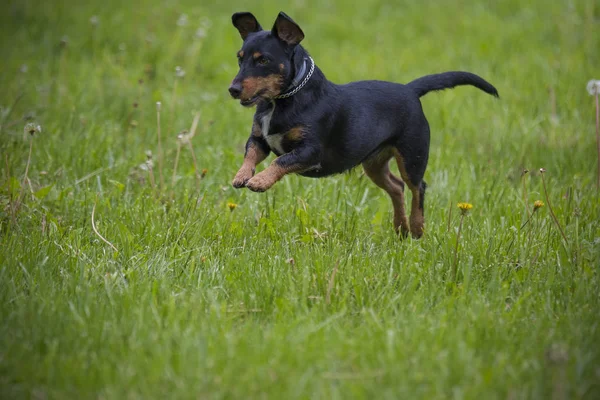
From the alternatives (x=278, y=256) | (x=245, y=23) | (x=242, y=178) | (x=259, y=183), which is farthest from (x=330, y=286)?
(x=245, y=23)

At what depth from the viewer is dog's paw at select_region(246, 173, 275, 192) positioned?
381 cm

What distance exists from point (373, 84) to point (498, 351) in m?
1.96

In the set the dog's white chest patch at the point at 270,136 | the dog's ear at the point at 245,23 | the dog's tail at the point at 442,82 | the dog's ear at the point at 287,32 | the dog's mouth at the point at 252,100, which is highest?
the dog's ear at the point at 245,23

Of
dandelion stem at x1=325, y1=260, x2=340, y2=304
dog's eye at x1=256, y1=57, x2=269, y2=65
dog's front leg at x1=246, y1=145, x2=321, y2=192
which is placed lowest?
dandelion stem at x1=325, y1=260, x2=340, y2=304

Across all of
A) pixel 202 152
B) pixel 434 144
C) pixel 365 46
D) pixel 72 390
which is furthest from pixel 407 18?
pixel 72 390

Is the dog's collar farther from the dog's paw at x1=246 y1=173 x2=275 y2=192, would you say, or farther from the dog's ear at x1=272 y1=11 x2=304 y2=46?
the dog's paw at x1=246 y1=173 x2=275 y2=192

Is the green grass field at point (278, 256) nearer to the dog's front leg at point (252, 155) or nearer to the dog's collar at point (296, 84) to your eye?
the dog's front leg at point (252, 155)

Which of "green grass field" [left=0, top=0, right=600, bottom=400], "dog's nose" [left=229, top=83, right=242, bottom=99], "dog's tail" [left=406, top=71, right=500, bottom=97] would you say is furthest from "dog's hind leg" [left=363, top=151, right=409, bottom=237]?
"dog's nose" [left=229, top=83, right=242, bottom=99]

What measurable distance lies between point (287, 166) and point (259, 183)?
230 mm

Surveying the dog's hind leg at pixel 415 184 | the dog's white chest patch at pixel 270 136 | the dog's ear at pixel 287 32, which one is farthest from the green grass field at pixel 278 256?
the dog's ear at pixel 287 32

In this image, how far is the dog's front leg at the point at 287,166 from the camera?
12.6 ft

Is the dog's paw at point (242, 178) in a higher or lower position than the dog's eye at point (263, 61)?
lower

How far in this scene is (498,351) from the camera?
10.3 ft

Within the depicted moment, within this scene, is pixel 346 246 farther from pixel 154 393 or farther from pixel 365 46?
pixel 365 46
